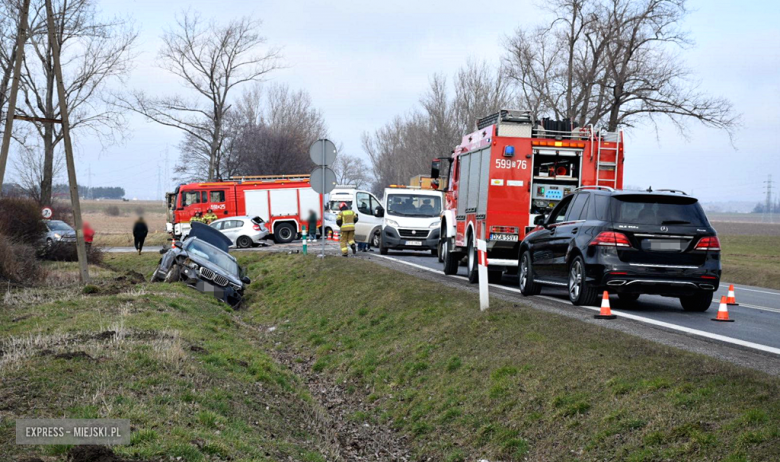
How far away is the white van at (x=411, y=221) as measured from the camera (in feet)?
89.0

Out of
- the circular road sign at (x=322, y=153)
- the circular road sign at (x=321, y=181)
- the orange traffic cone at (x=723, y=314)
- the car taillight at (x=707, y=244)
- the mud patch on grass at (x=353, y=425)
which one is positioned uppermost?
the circular road sign at (x=322, y=153)

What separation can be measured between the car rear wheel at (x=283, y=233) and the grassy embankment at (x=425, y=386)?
1167 inches

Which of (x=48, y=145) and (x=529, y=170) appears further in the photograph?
(x=48, y=145)

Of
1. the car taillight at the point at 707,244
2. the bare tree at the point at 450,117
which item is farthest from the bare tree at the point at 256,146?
the car taillight at the point at 707,244

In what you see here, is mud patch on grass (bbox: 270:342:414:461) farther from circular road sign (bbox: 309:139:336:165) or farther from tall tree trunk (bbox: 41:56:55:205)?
tall tree trunk (bbox: 41:56:55:205)

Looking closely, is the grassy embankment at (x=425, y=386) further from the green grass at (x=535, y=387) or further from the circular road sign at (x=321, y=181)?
the circular road sign at (x=321, y=181)

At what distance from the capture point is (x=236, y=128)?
69.4 m

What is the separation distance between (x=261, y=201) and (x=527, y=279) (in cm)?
3043

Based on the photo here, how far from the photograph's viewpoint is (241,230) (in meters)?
36.5

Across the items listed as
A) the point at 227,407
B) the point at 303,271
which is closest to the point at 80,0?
the point at 303,271

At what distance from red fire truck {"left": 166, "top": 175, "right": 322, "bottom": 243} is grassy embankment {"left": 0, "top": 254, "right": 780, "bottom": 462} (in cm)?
2932

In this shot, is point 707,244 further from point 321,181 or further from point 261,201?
point 261,201

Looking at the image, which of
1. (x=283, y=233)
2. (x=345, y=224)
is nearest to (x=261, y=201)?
(x=283, y=233)

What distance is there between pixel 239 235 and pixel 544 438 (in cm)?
3120
